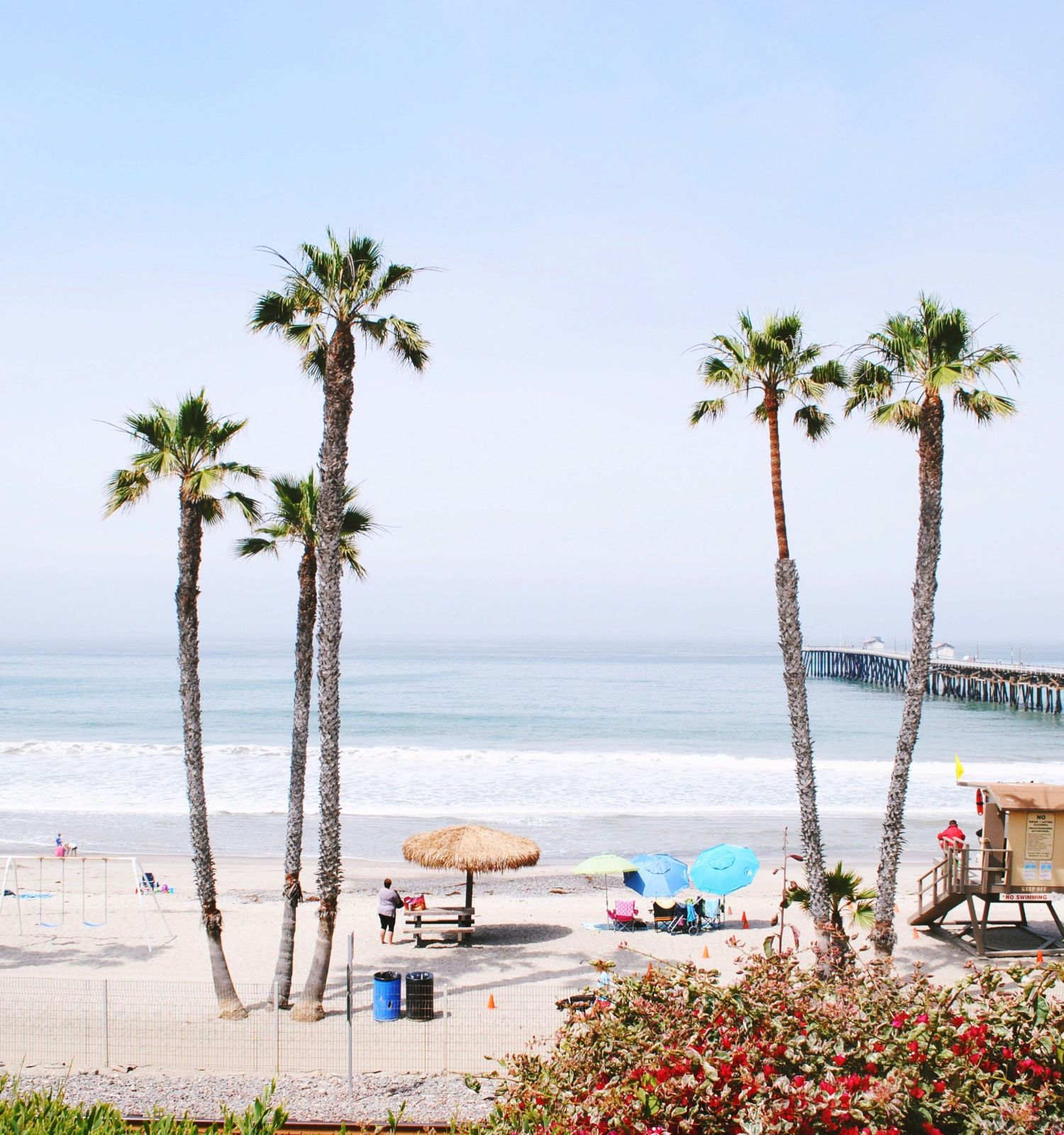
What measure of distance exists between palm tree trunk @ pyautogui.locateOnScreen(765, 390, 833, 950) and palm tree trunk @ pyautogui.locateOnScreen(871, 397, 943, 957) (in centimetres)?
92

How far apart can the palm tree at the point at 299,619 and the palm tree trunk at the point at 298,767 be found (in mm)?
10

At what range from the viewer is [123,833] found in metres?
34.2

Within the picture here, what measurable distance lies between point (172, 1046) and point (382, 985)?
9.31 ft

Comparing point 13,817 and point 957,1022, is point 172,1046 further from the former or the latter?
point 13,817

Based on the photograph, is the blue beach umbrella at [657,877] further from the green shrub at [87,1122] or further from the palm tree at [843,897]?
the green shrub at [87,1122]

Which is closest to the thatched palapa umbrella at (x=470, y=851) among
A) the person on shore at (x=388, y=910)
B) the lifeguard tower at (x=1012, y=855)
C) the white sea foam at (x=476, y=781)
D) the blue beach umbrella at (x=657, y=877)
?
the person on shore at (x=388, y=910)

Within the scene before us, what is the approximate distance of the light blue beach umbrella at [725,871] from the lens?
19438mm

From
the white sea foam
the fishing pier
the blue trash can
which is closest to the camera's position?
the blue trash can

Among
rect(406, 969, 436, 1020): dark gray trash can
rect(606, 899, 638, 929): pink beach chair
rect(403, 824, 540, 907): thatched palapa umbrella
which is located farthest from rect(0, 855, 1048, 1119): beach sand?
rect(403, 824, 540, 907): thatched palapa umbrella

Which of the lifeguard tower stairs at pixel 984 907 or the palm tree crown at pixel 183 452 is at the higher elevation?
the palm tree crown at pixel 183 452

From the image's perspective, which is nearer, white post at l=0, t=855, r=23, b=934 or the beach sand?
the beach sand

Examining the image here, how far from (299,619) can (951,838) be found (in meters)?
12.6

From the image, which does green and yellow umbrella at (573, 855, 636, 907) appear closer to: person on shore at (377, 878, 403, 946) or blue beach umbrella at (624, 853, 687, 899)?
blue beach umbrella at (624, 853, 687, 899)

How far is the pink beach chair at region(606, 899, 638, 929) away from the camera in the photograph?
2014cm
